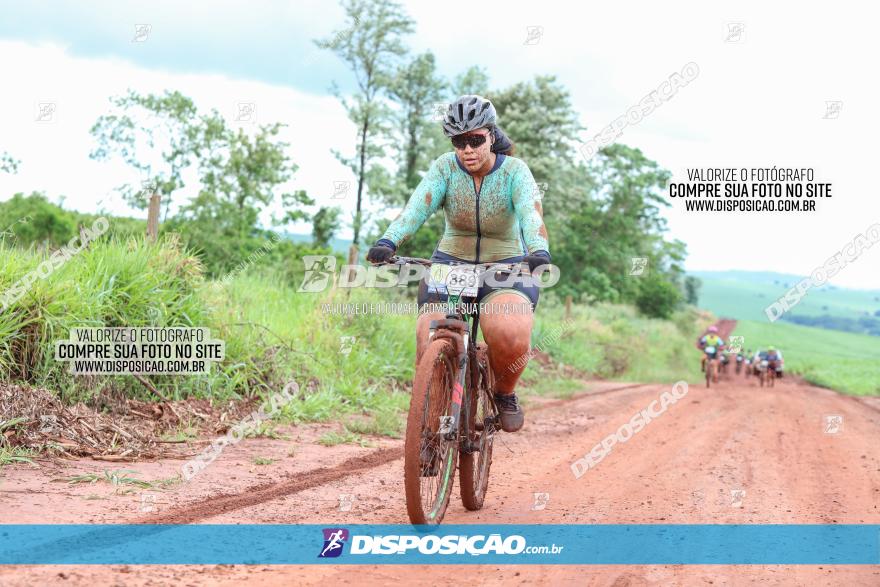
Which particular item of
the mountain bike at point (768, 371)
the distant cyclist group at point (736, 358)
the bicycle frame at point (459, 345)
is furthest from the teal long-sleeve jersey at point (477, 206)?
the mountain bike at point (768, 371)

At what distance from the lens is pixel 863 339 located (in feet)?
211

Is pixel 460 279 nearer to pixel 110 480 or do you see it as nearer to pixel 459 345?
pixel 459 345

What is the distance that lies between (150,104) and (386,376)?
2313cm


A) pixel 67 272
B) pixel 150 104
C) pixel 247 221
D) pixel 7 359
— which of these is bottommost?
pixel 7 359

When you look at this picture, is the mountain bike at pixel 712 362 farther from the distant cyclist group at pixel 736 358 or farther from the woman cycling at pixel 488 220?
the woman cycling at pixel 488 220

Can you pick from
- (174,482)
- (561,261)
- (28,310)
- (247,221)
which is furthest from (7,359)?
(561,261)

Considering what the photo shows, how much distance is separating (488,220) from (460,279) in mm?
751

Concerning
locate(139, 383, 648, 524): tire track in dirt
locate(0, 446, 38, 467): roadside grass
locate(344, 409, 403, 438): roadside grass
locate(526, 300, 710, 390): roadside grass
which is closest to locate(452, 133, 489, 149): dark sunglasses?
locate(139, 383, 648, 524): tire track in dirt

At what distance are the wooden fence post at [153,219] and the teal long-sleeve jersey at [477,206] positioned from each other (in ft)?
18.0

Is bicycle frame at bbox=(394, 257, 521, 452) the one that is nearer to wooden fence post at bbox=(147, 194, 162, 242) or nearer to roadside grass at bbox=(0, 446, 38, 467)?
roadside grass at bbox=(0, 446, 38, 467)

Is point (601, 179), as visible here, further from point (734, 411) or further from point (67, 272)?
point (67, 272)

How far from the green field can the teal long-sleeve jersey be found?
938 inches

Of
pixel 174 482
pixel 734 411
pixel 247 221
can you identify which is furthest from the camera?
pixel 247 221

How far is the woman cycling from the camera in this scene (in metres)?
5.81
